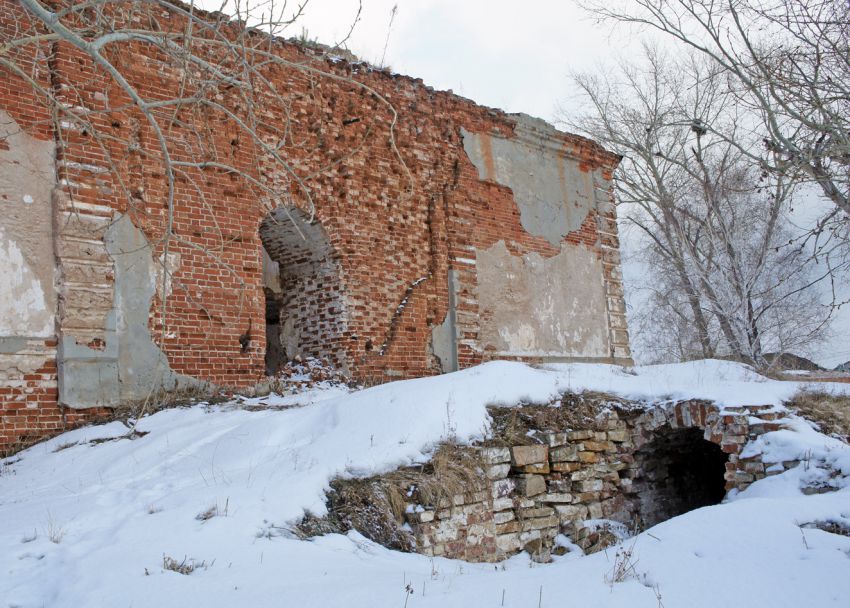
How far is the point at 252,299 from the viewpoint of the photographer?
780 centimetres

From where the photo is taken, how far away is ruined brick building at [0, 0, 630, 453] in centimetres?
651

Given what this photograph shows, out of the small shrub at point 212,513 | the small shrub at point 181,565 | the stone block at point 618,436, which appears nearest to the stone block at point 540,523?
the stone block at point 618,436

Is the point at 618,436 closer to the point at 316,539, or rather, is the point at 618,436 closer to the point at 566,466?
the point at 566,466

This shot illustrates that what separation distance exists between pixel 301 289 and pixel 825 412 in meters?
5.82

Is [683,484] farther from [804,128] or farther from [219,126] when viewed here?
[219,126]

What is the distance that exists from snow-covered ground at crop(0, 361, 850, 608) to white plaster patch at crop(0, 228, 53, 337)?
103 centimetres

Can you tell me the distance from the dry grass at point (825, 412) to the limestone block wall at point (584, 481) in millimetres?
567

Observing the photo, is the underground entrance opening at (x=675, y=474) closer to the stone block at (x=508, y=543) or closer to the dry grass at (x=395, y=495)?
the stone block at (x=508, y=543)

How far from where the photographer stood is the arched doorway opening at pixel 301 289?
8727 mm

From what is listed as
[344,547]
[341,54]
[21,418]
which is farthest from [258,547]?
[341,54]

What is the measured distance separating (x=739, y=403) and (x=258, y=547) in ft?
14.9

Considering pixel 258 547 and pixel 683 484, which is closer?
pixel 258 547

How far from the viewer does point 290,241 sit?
905cm

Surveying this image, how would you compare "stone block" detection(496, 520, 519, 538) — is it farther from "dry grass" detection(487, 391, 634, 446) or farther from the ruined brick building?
the ruined brick building
